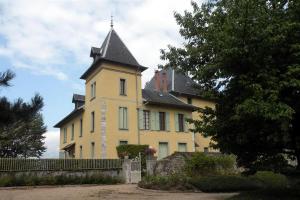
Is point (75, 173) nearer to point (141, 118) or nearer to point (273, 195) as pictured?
point (141, 118)

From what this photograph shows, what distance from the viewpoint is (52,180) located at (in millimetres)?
20766

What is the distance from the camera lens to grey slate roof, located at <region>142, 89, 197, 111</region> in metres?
32.2

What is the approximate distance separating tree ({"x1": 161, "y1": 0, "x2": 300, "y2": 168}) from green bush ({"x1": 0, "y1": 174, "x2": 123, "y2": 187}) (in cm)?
1019

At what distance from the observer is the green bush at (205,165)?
20.2m

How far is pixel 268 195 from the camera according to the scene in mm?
12281

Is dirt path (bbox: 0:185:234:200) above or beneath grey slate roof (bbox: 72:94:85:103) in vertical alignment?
beneath

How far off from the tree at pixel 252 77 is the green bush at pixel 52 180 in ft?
33.4

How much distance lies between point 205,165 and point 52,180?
25.2 ft

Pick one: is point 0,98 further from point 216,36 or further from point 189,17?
point 189,17

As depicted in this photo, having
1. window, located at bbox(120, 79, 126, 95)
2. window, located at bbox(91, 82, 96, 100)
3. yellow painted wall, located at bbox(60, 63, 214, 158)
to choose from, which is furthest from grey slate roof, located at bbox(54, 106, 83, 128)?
window, located at bbox(120, 79, 126, 95)

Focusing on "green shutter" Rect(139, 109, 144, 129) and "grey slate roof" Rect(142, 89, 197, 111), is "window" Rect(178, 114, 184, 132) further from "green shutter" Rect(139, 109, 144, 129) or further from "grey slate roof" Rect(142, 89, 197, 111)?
"green shutter" Rect(139, 109, 144, 129)

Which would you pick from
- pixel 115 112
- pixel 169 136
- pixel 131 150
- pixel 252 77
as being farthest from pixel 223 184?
pixel 169 136

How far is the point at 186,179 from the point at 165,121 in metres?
15.7

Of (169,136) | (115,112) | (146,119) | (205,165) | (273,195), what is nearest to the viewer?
(273,195)
